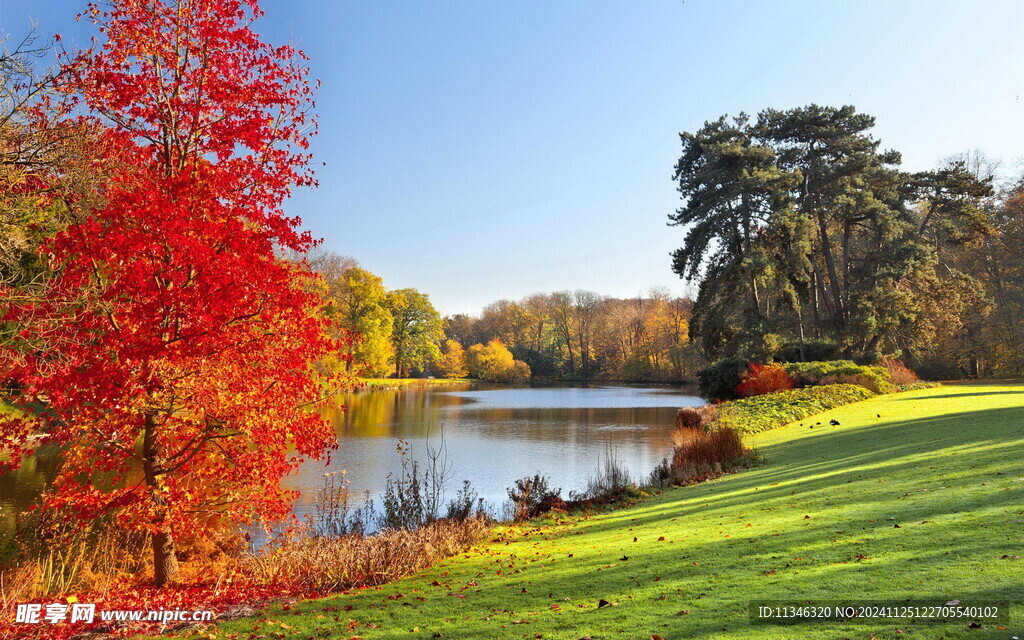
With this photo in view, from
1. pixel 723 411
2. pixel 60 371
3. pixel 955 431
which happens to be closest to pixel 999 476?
pixel 955 431

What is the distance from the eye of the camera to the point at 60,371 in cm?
577

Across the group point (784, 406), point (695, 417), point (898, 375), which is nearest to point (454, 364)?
point (898, 375)

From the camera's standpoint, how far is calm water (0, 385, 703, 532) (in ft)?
43.6

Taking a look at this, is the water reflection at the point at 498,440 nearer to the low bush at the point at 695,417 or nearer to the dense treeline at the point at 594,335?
the low bush at the point at 695,417

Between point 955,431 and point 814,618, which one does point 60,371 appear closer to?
point 814,618

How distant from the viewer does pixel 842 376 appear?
22359 mm

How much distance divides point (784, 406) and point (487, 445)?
9.32 meters

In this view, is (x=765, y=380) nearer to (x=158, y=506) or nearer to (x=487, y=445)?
(x=487, y=445)

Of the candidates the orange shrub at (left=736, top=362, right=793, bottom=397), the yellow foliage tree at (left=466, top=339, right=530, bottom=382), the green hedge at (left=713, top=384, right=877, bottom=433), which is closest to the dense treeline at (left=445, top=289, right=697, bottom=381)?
the yellow foliage tree at (left=466, top=339, right=530, bottom=382)

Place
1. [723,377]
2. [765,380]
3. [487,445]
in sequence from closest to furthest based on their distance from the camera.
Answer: [487,445] < [765,380] < [723,377]

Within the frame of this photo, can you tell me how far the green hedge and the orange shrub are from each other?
5.91ft

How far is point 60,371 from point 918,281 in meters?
32.9

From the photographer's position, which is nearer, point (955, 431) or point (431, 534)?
point (431, 534)

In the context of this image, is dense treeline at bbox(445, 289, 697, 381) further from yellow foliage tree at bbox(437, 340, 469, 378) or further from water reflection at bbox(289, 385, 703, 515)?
water reflection at bbox(289, 385, 703, 515)
